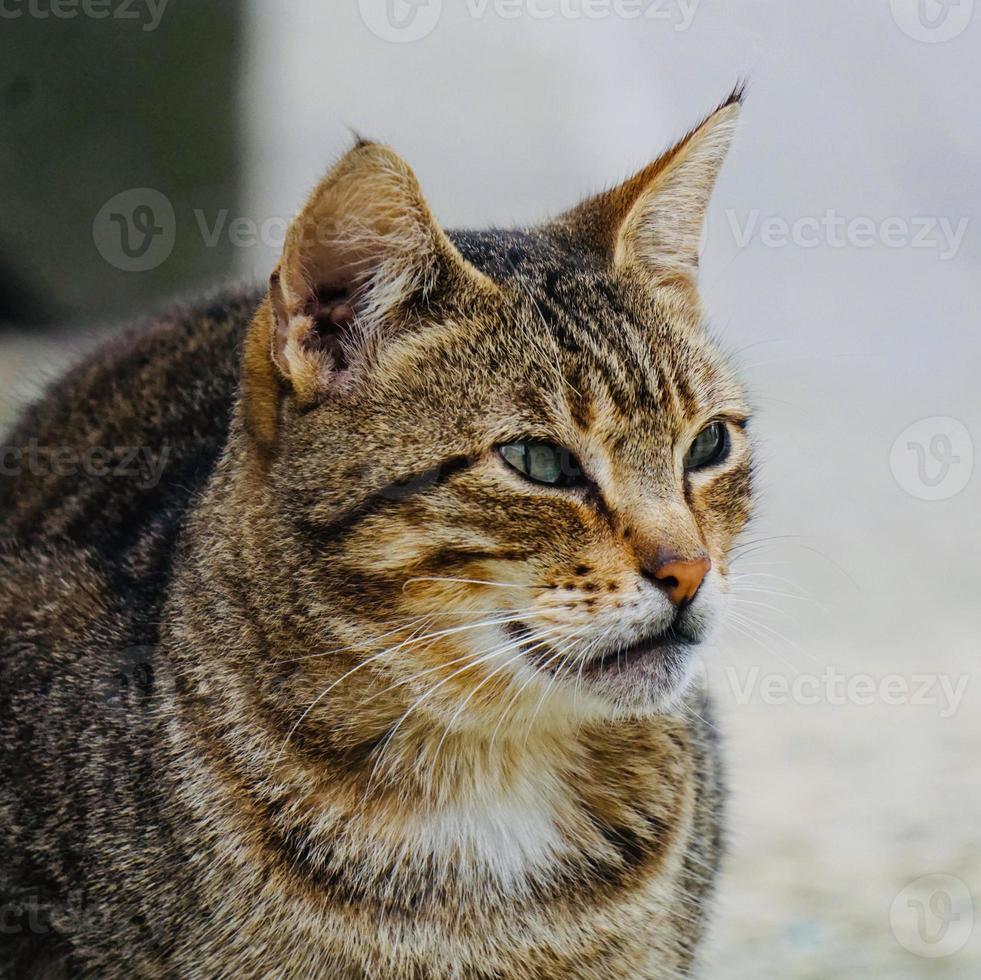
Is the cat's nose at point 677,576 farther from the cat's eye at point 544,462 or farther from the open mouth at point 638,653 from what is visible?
the cat's eye at point 544,462

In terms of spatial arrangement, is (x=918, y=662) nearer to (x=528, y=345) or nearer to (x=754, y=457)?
(x=754, y=457)

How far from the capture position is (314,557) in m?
1.88

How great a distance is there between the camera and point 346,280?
1935mm

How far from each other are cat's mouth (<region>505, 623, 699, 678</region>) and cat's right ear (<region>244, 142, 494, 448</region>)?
1.64 feet

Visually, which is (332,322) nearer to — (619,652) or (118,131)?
(619,652)

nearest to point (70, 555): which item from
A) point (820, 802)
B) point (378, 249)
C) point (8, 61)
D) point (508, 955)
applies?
point (378, 249)

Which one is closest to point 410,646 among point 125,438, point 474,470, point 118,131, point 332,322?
point 474,470

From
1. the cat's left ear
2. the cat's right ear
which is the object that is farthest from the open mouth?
the cat's left ear

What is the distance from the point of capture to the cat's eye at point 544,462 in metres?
1.86

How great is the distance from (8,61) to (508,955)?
473 cm

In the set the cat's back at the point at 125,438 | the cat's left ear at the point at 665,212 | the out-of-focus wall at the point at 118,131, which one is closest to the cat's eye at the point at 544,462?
the cat's left ear at the point at 665,212

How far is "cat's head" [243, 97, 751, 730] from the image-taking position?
1.78 metres

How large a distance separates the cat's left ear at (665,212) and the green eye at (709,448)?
333mm

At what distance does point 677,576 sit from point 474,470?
0.34m
